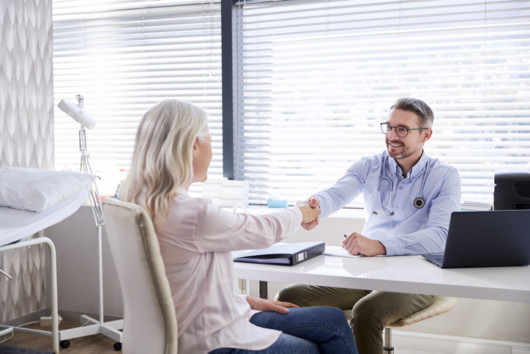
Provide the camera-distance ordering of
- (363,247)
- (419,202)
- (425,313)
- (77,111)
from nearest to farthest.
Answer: (363,247), (425,313), (419,202), (77,111)

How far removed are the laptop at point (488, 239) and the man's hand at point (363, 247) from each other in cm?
22

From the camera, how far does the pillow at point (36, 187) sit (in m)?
2.53

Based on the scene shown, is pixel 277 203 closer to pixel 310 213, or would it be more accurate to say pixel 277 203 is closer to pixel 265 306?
pixel 310 213

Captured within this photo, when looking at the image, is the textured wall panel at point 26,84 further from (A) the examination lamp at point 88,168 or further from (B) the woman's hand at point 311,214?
(B) the woman's hand at point 311,214

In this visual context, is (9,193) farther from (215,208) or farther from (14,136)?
(215,208)

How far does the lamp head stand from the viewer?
2967 millimetres

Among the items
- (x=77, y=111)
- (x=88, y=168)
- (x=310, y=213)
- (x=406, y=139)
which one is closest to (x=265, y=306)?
(x=310, y=213)

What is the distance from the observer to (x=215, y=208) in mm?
1391

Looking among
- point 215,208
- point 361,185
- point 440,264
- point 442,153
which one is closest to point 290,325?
point 215,208

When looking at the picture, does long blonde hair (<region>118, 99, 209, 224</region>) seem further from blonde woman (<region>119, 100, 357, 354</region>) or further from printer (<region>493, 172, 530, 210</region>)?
printer (<region>493, 172, 530, 210</region>)

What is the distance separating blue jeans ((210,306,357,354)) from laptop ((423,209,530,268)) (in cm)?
41

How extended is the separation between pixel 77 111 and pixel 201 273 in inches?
76.3

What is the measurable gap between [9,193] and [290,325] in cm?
165

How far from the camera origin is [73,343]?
3193mm
